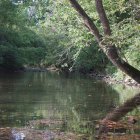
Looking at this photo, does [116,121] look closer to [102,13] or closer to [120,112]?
[120,112]

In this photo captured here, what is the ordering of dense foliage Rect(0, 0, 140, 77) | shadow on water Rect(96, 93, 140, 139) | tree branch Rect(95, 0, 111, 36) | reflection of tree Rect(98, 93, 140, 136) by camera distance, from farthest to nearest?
dense foliage Rect(0, 0, 140, 77)
tree branch Rect(95, 0, 111, 36)
reflection of tree Rect(98, 93, 140, 136)
shadow on water Rect(96, 93, 140, 139)

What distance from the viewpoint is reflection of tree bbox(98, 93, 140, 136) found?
39.3 feet

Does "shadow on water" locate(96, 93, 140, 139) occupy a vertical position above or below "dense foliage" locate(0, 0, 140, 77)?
below

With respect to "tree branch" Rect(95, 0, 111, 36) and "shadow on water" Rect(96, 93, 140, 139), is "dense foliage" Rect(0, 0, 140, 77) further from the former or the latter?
"shadow on water" Rect(96, 93, 140, 139)

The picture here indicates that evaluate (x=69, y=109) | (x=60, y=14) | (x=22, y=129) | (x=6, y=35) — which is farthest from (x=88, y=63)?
(x=22, y=129)

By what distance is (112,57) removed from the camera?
56.2ft

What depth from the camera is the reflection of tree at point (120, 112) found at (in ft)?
39.3

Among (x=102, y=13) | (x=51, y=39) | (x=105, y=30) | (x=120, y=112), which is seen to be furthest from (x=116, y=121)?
(x=51, y=39)

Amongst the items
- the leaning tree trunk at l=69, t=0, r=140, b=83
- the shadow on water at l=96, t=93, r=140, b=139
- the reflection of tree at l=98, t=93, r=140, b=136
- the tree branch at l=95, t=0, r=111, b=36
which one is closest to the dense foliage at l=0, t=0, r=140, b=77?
the leaning tree trunk at l=69, t=0, r=140, b=83

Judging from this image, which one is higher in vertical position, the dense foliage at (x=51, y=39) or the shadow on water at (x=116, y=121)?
the dense foliage at (x=51, y=39)

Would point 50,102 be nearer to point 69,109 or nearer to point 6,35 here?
point 69,109

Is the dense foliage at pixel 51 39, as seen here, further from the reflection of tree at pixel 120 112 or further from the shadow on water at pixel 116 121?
the shadow on water at pixel 116 121

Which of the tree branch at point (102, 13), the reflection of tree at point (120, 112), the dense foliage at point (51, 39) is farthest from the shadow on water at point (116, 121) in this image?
the dense foliage at point (51, 39)

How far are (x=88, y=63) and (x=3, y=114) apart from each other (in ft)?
129
